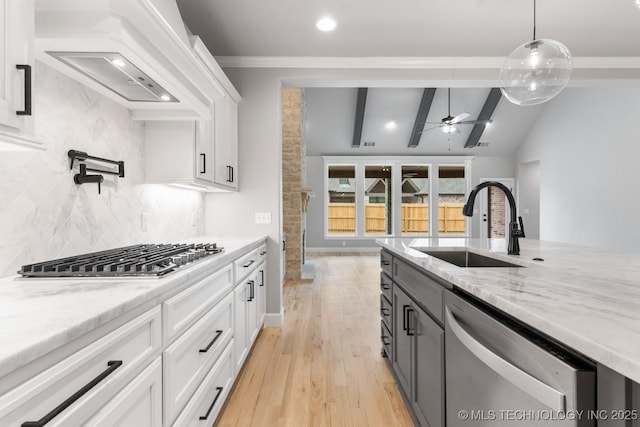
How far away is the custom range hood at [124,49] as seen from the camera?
50.7 inches

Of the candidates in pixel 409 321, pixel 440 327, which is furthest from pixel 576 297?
pixel 409 321

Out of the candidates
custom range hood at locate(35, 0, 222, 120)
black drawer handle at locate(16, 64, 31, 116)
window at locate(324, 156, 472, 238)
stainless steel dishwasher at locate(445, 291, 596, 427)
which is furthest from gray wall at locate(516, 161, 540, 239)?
black drawer handle at locate(16, 64, 31, 116)

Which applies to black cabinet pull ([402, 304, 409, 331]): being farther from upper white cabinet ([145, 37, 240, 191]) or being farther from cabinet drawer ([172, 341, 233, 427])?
upper white cabinet ([145, 37, 240, 191])

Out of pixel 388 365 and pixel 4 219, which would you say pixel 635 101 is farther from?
pixel 4 219

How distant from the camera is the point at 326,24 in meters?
2.87

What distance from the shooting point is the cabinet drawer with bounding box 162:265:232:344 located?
1.23 m

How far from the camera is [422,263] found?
156 cm

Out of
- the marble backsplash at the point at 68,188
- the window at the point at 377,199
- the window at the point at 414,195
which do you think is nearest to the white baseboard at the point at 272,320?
the marble backsplash at the point at 68,188

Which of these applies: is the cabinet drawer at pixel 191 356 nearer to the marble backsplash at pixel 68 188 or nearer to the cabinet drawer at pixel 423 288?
the marble backsplash at pixel 68 188

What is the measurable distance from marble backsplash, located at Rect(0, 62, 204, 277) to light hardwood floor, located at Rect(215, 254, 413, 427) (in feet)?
4.10

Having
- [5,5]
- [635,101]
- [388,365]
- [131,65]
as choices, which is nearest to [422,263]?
[388,365]

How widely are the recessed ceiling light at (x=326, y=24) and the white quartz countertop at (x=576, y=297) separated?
2.16m

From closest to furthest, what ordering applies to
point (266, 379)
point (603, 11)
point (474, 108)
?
point (266, 379), point (603, 11), point (474, 108)

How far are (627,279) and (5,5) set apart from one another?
6.92 feet
